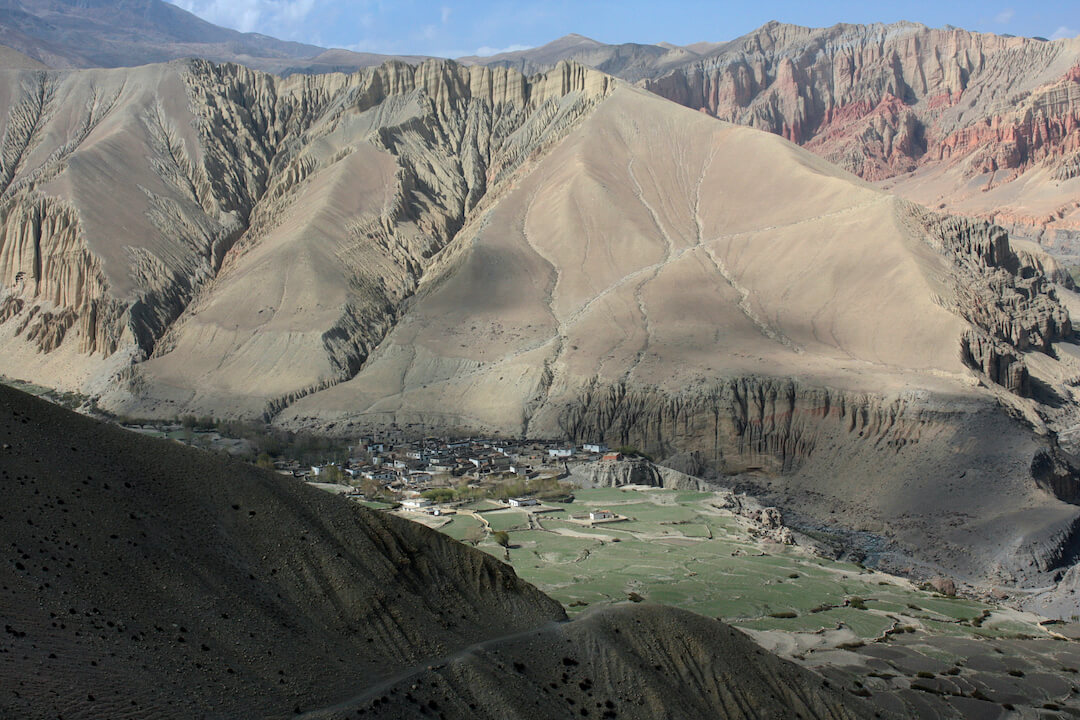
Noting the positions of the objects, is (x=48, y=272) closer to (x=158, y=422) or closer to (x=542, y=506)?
(x=158, y=422)

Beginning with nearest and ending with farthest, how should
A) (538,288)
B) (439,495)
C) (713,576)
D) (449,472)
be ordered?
1. (713,576)
2. (439,495)
3. (449,472)
4. (538,288)

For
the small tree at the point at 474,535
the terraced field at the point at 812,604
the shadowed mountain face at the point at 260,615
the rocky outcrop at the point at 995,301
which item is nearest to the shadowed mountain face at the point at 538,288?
the rocky outcrop at the point at 995,301

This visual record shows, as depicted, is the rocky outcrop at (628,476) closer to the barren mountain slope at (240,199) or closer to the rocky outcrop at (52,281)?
the barren mountain slope at (240,199)

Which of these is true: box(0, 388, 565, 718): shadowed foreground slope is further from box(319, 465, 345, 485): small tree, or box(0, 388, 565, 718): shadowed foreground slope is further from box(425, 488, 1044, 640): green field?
box(319, 465, 345, 485): small tree

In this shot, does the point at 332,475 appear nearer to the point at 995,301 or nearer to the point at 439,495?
the point at 439,495

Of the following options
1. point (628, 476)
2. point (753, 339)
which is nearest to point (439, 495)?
point (628, 476)

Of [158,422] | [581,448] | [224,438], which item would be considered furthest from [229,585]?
[158,422]
